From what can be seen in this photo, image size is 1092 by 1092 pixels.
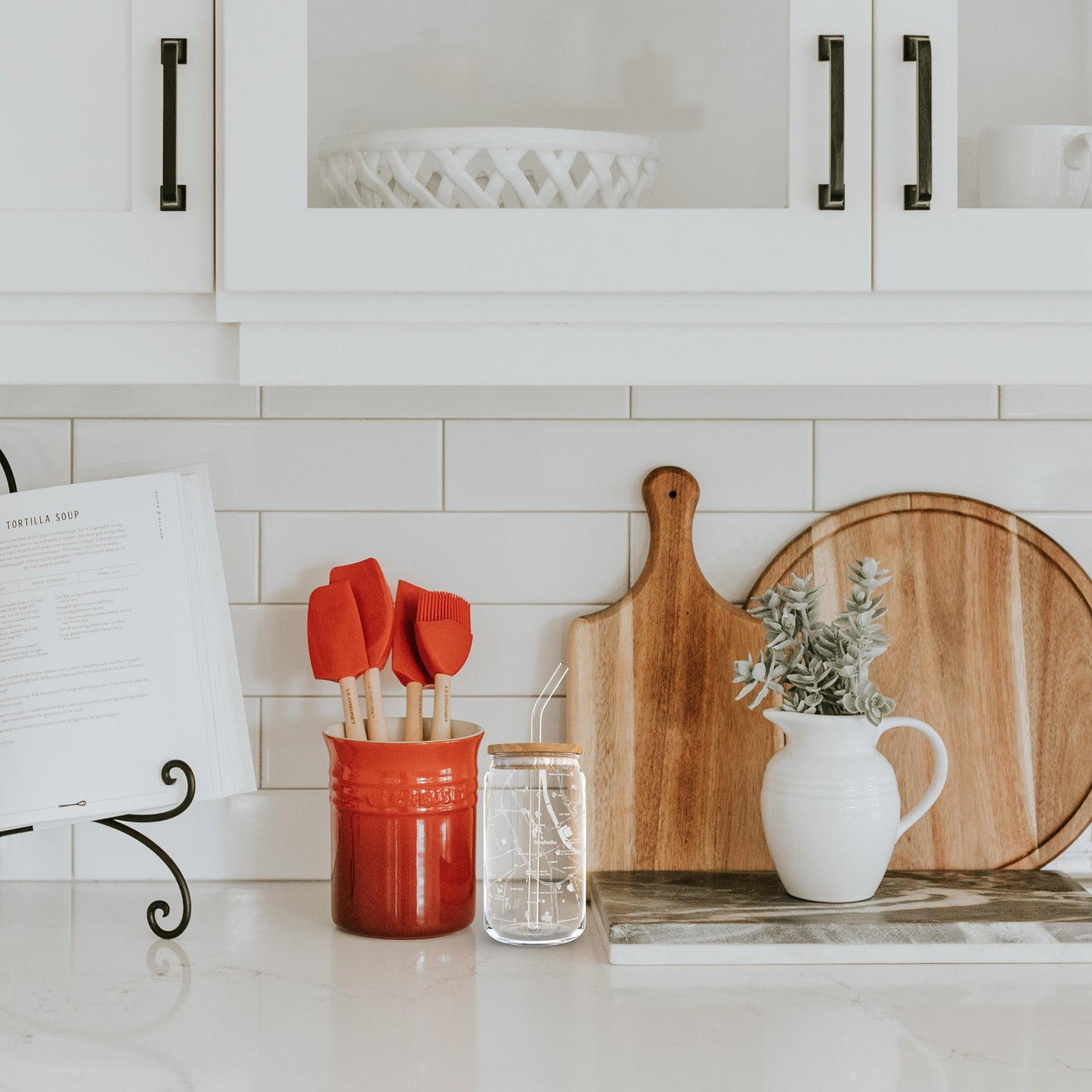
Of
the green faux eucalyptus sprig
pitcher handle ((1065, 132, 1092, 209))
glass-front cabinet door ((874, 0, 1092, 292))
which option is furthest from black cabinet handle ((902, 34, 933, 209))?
the green faux eucalyptus sprig

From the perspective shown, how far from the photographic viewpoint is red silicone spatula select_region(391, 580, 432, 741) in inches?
42.6

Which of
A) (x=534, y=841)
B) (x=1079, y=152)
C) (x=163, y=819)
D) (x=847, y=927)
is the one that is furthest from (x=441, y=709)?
(x=1079, y=152)

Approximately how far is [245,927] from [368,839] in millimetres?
162

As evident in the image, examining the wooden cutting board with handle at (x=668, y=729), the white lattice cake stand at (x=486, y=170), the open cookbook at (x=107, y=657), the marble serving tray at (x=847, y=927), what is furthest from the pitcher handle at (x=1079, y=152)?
the open cookbook at (x=107, y=657)

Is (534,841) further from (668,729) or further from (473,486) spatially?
(473,486)

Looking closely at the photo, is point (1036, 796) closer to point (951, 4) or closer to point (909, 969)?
point (909, 969)

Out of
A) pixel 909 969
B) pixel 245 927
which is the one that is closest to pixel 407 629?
pixel 245 927

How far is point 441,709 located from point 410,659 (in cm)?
6

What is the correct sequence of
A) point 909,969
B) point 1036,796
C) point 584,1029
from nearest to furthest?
point 584,1029, point 909,969, point 1036,796

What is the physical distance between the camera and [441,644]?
1.07 m

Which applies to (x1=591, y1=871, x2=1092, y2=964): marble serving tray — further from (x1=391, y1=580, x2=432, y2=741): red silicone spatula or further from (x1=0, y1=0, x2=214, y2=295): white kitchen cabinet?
(x1=0, y1=0, x2=214, y2=295): white kitchen cabinet

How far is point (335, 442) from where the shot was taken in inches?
47.4

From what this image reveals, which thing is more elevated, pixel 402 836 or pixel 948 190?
pixel 948 190

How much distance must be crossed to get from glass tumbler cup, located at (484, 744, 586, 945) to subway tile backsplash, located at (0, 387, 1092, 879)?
98mm
